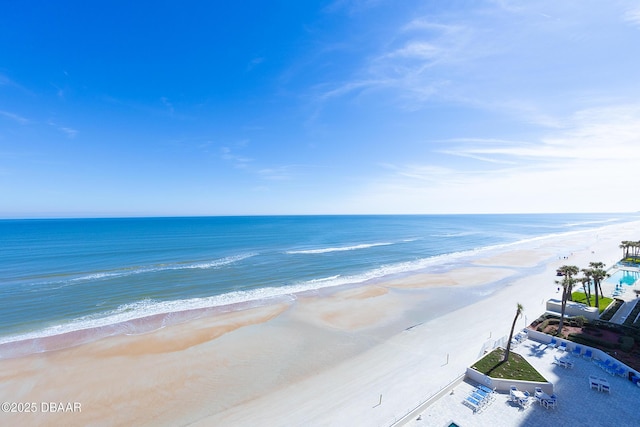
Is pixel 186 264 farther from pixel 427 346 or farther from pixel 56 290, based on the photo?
pixel 427 346

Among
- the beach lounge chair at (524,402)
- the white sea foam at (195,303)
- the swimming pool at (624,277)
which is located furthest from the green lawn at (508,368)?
the swimming pool at (624,277)

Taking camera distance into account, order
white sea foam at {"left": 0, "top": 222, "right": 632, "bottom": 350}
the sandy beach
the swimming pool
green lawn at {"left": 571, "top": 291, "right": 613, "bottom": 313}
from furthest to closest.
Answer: the swimming pool → green lawn at {"left": 571, "top": 291, "right": 613, "bottom": 313} → white sea foam at {"left": 0, "top": 222, "right": 632, "bottom": 350} → the sandy beach

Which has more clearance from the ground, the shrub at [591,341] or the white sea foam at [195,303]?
the white sea foam at [195,303]

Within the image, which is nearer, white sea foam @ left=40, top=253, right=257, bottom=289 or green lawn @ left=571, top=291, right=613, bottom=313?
green lawn @ left=571, top=291, right=613, bottom=313

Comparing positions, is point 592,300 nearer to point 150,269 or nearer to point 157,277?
point 157,277

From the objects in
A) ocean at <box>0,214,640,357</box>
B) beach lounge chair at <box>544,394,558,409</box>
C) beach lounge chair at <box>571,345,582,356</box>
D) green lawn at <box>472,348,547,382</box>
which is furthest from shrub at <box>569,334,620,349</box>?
ocean at <box>0,214,640,357</box>

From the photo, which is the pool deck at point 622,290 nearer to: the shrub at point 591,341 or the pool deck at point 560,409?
the shrub at point 591,341

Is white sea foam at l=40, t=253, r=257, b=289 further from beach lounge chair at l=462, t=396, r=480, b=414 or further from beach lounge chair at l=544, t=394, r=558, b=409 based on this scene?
beach lounge chair at l=544, t=394, r=558, b=409
